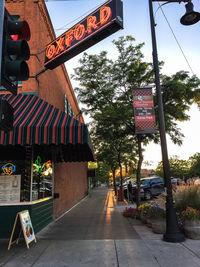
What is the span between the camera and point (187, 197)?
7.17 metres

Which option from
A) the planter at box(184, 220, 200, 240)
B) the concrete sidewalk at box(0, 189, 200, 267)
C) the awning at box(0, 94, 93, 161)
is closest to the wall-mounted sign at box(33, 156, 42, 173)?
the awning at box(0, 94, 93, 161)

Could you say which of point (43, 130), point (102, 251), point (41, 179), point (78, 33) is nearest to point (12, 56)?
point (43, 130)

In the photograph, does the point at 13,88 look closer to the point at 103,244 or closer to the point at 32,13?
the point at 103,244

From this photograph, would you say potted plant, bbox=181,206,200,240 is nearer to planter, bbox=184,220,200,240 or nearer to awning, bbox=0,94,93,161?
planter, bbox=184,220,200,240

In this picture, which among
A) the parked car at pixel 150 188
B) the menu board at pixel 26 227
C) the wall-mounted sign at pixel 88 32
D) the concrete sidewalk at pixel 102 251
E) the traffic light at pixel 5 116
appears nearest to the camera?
the traffic light at pixel 5 116

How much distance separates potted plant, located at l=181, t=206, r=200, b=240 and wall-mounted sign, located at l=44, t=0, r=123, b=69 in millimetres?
6014

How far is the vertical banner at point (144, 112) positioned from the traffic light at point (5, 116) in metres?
5.96

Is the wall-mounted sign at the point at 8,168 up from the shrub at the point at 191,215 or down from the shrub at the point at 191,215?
up

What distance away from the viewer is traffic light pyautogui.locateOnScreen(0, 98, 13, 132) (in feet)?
8.33

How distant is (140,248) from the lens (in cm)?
544

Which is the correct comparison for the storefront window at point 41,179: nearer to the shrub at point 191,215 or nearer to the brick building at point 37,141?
the brick building at point 37,141

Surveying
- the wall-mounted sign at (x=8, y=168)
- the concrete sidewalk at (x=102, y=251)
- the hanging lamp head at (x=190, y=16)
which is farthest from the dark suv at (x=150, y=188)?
the hanging lamp head at (x=190, y=16)

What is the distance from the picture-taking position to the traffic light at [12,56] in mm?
2693

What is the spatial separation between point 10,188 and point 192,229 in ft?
19.1
